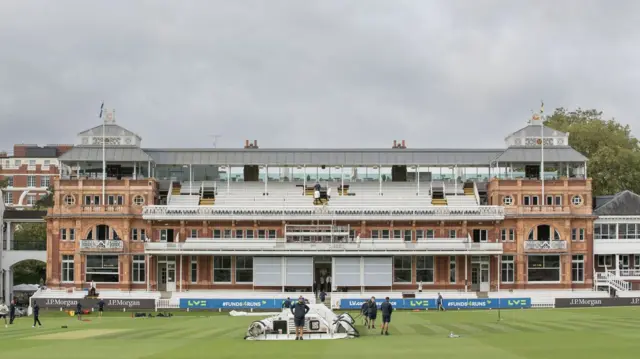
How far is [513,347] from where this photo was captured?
34344 millimetres

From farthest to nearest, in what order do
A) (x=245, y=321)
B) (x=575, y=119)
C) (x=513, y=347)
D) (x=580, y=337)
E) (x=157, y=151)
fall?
1. (x=575, y=119)
2. (x=157, y=151)
3. (x=245, y=321)
4. (x=580, y=337)
5. (x=513, y=347)

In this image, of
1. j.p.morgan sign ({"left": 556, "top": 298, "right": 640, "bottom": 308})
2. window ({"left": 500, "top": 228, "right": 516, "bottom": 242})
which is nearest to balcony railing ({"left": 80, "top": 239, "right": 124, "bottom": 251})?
window ({"left": 500, "top": 228, "right": 516, "bottom": 242})

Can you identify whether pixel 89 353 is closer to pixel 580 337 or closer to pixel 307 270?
pixel 580 337

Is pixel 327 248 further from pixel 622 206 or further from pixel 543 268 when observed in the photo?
pixel 622 206

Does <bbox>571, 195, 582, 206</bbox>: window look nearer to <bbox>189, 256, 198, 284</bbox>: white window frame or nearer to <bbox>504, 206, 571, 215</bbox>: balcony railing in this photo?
<bbox>504, 206, 571, 215</bbox>: balcony railing

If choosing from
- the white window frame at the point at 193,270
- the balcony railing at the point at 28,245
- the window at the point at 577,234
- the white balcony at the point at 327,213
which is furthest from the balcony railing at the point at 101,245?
the window at the point at 577,234

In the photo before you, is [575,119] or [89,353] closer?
[89,353]

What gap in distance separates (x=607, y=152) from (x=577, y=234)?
20.3 m

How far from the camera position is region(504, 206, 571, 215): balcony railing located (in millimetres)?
83750

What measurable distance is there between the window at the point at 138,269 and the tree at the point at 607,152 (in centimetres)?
5015

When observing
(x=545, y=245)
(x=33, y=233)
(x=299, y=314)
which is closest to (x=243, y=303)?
(x=545, y=245)

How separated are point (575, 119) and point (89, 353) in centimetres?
9123

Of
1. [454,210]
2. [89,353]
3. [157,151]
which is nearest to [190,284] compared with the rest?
[157,151]

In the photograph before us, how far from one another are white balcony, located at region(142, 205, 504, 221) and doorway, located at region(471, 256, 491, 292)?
3823mm
